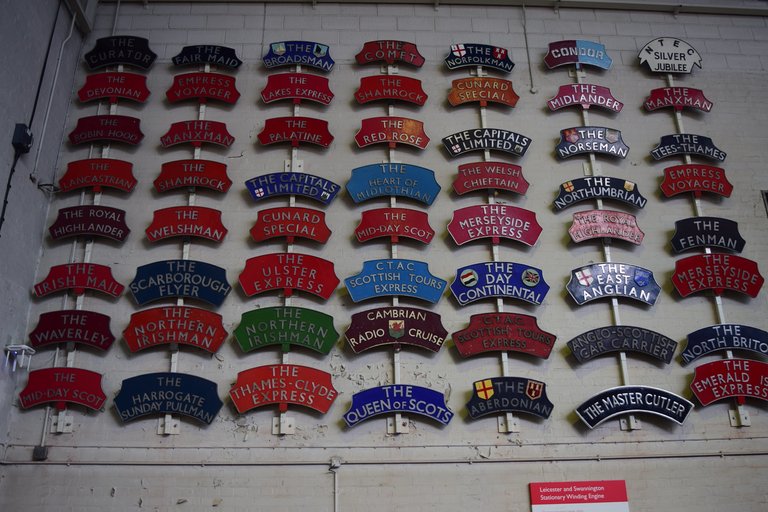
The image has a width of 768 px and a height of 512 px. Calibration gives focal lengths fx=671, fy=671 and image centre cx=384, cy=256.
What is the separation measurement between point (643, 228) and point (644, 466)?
7.08 feet

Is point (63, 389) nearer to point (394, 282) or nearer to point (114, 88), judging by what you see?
point (394, 282)

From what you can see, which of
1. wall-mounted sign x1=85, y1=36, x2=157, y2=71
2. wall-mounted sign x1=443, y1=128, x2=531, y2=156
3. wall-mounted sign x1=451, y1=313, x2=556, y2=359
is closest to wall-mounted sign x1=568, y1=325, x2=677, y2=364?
wall-mounted sign x1=451, y1=313, x2=556, y2=359

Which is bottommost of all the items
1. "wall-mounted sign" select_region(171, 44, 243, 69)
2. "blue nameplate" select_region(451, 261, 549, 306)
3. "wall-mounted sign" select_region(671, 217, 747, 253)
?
"blue nameplate" select_region(451, 261, 549, 306)

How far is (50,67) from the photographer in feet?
20.6

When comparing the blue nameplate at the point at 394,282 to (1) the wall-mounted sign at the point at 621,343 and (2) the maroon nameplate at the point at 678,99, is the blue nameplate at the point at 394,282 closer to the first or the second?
(1) the wall-mounted sign at the point at 621,343

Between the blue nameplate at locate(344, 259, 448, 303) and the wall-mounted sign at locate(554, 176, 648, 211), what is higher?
the wall-mounted sign at locate(554, 176, 648, 211)

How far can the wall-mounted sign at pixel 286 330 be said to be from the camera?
18.0ft

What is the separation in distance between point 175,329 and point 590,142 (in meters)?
4.15

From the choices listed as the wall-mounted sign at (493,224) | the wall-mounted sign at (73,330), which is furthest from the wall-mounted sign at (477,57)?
the wall-mounted sign at (73,330)

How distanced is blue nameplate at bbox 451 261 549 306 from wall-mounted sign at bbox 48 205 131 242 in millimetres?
2981

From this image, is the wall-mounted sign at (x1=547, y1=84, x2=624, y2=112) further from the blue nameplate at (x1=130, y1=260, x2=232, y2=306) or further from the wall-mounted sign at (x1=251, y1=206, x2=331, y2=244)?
the blue nameplate at (x1=130, y1=260, x2=232, y2=306)

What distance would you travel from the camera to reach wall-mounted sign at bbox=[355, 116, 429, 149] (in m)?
6.31

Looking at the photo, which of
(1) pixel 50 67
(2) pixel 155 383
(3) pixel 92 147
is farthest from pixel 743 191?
(1) pixel 50 67

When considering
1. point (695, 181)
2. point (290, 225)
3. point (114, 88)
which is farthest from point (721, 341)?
point (114, 88)
